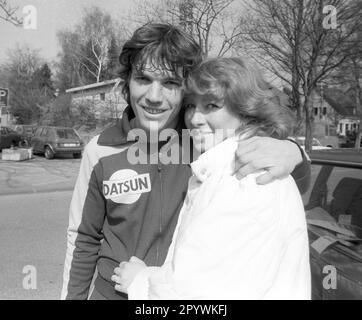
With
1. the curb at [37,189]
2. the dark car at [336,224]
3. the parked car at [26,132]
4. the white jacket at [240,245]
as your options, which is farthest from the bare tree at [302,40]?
the parked car at [26,132]

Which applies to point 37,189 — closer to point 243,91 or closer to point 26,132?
point 243,91

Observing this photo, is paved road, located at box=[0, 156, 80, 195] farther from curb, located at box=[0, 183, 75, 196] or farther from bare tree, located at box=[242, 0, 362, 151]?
bare tree, located at box=[242, 0, 362, 151]

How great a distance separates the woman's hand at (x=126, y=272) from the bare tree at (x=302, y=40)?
910 centimetres

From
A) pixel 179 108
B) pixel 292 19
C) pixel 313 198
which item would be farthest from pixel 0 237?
pixel 292 19

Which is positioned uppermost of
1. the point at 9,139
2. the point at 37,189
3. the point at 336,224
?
the point at 336,224

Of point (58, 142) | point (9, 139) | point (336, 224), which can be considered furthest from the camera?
point (9, 139)

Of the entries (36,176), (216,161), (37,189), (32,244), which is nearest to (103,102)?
(36,176)

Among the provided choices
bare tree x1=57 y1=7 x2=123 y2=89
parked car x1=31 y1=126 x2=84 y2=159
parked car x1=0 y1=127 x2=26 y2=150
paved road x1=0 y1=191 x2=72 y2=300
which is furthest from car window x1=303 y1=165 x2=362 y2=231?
bare tree x1=57 y1=7 x2=123 y2=89

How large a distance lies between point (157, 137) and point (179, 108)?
5.5 inches

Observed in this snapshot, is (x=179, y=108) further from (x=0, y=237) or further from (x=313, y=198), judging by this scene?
(x=0, y=237)

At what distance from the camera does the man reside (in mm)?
1490

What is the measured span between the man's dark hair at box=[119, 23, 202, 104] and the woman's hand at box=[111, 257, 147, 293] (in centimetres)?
68

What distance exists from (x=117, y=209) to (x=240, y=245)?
61cm

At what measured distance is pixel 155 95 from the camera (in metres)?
1.47
